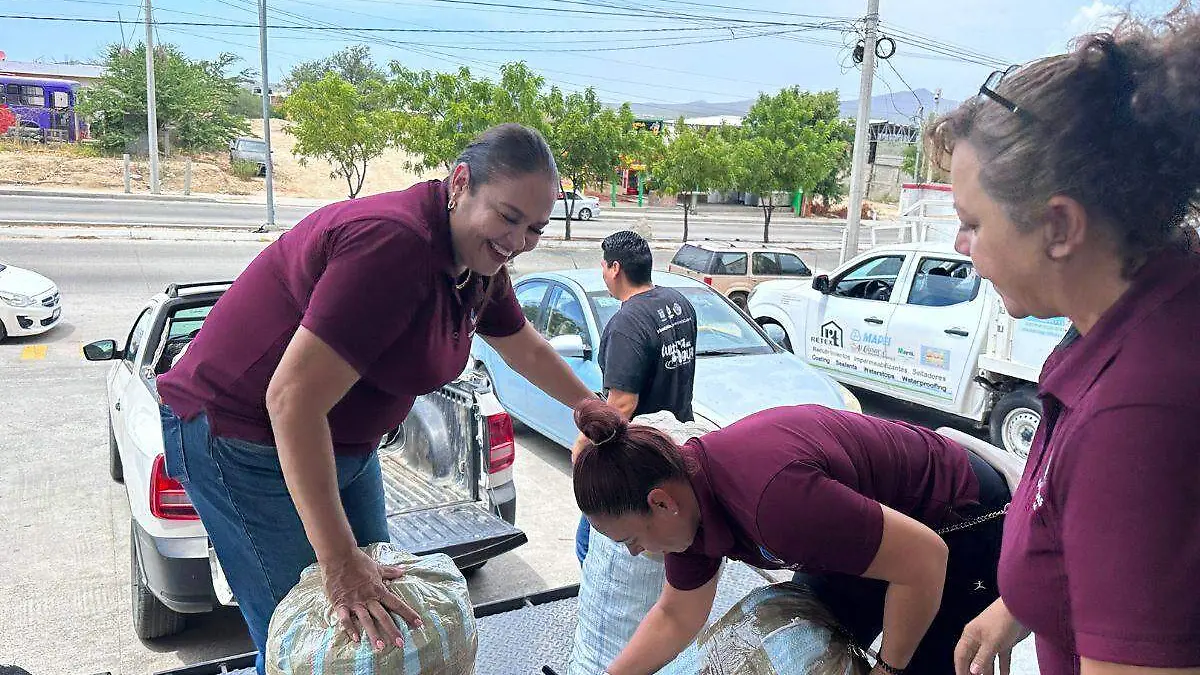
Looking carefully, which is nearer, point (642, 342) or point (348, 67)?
point (642, 342)

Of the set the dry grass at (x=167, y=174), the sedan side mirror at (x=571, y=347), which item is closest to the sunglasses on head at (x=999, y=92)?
the sedan side mirror at (x=571, y=347)

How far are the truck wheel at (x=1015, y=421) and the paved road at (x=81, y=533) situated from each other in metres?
1.56

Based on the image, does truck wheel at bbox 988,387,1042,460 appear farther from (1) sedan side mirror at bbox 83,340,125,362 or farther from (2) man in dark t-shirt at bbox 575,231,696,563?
(1) sedan side mirror at bbox 83,340,125,362

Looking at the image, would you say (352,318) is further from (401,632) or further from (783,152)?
(783,152)

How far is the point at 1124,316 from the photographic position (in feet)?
3.67

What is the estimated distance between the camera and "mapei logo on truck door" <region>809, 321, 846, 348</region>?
836 cm

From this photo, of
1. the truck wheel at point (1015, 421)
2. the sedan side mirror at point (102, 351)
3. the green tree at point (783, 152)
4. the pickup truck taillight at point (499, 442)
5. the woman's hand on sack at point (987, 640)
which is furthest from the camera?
the green tree at point (783, 152)

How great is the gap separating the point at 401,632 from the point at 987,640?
3.98ft

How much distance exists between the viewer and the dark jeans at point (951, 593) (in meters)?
2.08

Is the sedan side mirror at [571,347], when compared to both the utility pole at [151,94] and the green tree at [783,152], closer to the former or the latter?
the green tree at [783,152]

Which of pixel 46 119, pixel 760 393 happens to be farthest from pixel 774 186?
pixel 46 119

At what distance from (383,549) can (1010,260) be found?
1.62 metres

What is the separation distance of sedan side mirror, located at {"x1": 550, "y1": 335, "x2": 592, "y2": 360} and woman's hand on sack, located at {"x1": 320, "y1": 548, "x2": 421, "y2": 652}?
379 cm

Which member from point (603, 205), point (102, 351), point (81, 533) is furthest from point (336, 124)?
point (603, 205)
